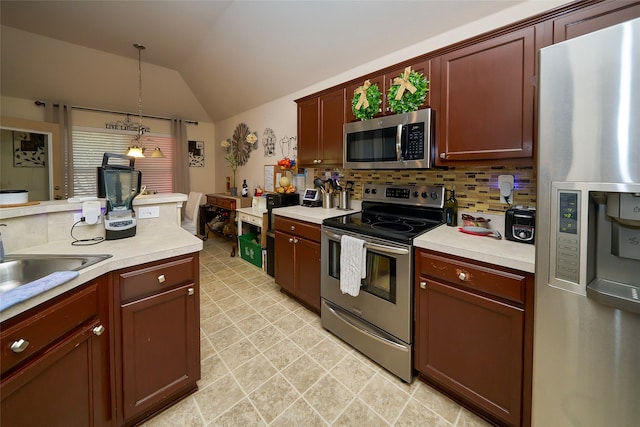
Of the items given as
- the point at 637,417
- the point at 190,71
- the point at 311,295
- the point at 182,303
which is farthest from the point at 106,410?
the point at 190,71

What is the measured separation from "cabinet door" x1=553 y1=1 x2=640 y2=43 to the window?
5711 mm

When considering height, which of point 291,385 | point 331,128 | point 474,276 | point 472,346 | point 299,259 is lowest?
point 291,385

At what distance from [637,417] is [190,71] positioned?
18.5 feet

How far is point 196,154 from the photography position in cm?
556

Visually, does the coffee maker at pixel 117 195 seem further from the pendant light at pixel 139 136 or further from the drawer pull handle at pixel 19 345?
the pendant light at pixel 139 136

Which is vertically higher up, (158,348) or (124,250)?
(124,250)

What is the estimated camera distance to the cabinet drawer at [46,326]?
0.80m

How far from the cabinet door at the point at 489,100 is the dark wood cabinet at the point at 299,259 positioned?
4.06ft

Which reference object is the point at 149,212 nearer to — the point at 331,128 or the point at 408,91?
the point at 331,128

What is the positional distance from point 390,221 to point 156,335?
170 cm

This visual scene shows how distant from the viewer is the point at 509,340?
1.26 metres

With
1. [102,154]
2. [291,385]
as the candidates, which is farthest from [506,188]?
[102,154]

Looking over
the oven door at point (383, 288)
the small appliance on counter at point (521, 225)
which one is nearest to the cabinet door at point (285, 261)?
the oven door at point (383, 288)

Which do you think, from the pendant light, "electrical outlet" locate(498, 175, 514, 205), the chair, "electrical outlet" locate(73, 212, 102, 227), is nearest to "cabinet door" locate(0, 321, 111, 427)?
"electrical outlet" locate(73, 212, 102, 227)
